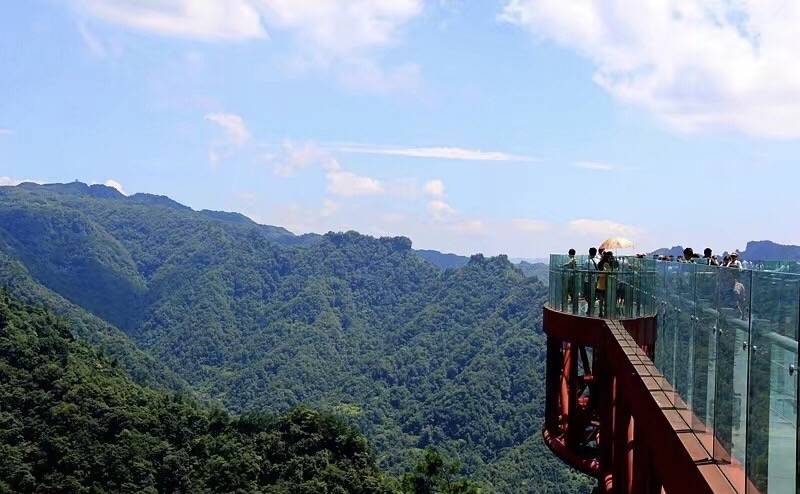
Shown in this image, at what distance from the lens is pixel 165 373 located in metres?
122

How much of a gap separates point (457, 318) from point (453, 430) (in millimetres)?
71910

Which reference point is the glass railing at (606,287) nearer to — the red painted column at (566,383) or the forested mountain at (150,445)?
the red painted column at (566,383)

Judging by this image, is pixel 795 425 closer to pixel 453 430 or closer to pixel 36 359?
pixel 36 359

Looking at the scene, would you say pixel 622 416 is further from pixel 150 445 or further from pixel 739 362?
pixel 150 445

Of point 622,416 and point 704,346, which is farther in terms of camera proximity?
point 622,416

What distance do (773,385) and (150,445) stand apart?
55.0 meters

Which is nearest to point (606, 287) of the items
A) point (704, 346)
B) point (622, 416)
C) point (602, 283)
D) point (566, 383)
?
point (602, 283)

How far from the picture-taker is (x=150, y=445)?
52.3 m

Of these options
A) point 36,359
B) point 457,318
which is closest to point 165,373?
point 36,359

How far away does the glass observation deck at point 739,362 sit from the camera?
3.84 metres

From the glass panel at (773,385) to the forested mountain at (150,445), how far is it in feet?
147

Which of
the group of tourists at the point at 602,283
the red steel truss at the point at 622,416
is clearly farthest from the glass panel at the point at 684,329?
the group of tourists at the point at 602,283

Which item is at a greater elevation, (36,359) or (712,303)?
(712,303)

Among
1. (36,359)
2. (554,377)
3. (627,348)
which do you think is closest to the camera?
(627,348)
